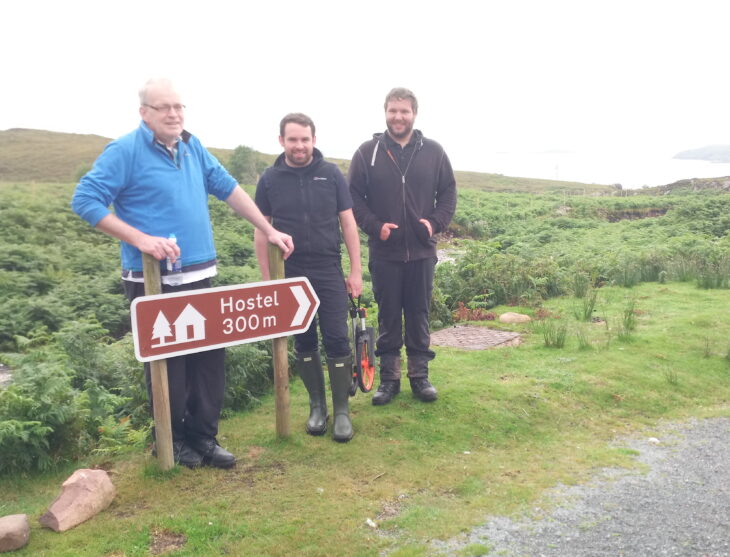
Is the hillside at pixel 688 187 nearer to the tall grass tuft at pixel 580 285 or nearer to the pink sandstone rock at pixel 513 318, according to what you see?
the tall grass tuft at pixel 580 285

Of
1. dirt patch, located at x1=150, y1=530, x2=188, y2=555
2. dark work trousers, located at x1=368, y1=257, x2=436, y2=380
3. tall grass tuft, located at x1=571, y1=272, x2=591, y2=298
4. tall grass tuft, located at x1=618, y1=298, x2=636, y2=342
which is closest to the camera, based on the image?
dirt patch, located at x1=150, y1=530, x2=188, y2=555

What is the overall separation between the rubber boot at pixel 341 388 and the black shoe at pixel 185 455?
3.47 ft

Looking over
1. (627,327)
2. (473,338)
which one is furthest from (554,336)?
(627,327)

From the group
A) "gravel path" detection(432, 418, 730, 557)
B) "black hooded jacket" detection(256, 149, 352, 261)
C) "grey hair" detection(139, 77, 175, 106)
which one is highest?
"grey hair" detection(139, 77, 175, 106)

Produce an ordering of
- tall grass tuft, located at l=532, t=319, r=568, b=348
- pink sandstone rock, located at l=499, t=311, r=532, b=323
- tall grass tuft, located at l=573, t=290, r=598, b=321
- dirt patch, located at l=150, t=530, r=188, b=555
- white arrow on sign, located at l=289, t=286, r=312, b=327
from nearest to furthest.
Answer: dirt patch, located at l=150, t=530, r=188, b=555
white arrow on sign, located at l=289, t=286, r=312, b=327
tall grass tuft, located at l=532, t=319, r=568, b=348
tall grass tuft, located at l=573, t=290, r=598, b=321
pink sandstone rock, located at l=499, t=311, r=532, b=323

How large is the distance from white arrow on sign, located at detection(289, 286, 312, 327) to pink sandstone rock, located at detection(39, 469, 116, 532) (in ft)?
5.13

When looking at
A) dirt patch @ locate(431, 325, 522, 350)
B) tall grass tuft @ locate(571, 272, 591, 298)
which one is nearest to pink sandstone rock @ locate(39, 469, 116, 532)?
dirt patch @ locate(431, 325, 522, 350)

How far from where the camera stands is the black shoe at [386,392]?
5.18 m

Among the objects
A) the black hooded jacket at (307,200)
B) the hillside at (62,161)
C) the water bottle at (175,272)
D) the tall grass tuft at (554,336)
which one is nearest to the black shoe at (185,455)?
the water bottle at (175,272)

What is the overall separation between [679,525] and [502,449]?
1385 mm

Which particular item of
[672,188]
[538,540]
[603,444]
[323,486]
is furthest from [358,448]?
[672,188]

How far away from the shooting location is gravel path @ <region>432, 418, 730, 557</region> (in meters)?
3.12

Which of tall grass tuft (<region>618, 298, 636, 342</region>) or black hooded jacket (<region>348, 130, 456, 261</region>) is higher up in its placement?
black hooded jacket (<region>348, 130, 456, 261</region>)

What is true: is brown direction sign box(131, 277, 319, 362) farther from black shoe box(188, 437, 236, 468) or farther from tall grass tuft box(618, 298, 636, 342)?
tall grass tuft box(618, 298, 636, 342)
